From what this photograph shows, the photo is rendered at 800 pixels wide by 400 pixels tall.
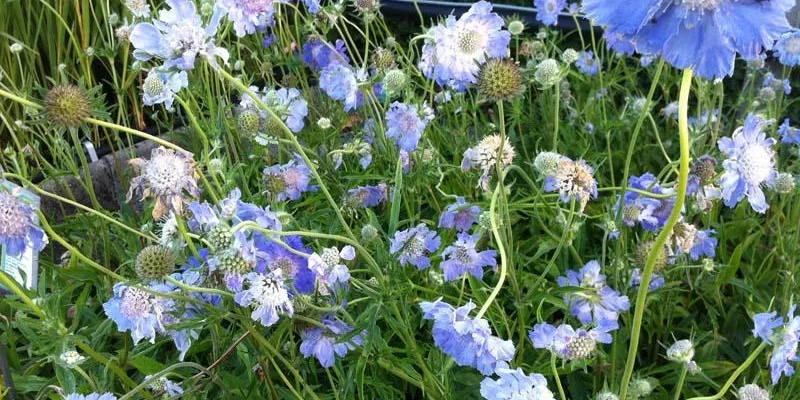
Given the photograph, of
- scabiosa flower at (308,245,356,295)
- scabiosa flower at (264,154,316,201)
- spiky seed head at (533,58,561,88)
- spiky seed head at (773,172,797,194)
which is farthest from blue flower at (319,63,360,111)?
spiky seed head at (773,172,797,194)

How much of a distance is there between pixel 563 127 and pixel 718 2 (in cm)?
156

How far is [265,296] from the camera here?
1.04 meters

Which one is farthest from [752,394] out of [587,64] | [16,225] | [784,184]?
[587,64]

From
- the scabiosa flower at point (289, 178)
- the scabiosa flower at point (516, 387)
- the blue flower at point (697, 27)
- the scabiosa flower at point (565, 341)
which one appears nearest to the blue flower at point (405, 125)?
the scabiosa flower at point (289, 178)

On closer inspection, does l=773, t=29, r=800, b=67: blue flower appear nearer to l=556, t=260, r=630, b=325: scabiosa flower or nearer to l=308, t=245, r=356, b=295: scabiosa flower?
l=556, t=260, r=630, b=325: scabiosa flower

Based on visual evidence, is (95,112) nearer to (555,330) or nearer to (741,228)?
(555,330)

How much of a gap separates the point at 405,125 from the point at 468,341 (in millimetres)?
679

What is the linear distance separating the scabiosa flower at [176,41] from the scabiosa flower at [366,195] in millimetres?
610

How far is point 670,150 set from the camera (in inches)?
89.4

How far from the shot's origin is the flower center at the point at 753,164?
1.25 m

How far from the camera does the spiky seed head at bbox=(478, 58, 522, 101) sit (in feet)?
3.80

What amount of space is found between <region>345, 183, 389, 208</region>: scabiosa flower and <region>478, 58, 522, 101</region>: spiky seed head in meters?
0.52

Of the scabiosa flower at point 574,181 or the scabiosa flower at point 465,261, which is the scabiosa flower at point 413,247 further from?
the scabiosa flower at point 574,181

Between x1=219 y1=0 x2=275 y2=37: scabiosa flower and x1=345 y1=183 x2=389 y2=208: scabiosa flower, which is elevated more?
x1=219 y1=0 x2=275 y2=37: scabiosa flower
